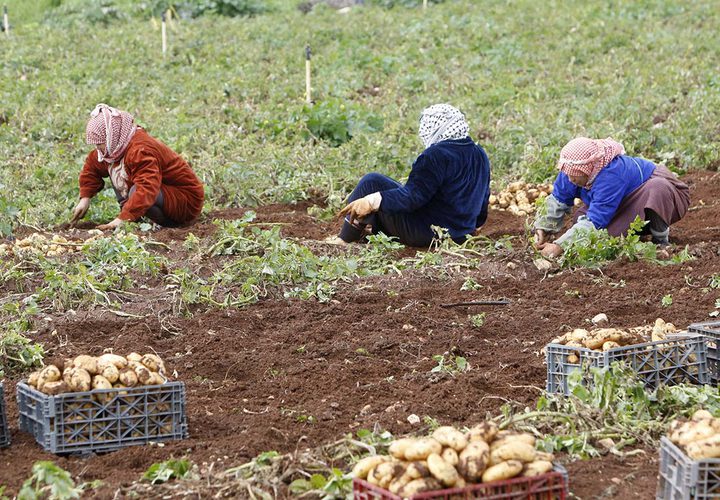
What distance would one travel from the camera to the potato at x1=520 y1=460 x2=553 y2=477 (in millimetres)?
3105

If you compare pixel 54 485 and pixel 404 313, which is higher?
pixel 54 485

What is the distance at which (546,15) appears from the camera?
18.1 metres

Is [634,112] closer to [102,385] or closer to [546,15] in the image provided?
[546,15]

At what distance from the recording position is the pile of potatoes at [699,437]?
324cm

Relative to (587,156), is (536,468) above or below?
below

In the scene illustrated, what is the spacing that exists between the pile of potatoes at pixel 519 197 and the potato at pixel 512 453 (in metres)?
6.15

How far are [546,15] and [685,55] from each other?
12.7ft

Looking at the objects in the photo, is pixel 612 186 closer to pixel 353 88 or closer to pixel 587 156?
pixel 587 156

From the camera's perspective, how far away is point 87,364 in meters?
4.12

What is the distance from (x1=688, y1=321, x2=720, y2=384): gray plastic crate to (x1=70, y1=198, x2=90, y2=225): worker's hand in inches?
218

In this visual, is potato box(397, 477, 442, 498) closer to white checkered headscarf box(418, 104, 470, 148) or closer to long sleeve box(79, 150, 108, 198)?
white checkered headscarf box(418, 104, 470, 148)

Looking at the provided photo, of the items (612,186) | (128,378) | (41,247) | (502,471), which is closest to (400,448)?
(502,471)

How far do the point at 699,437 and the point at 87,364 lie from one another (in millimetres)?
2199

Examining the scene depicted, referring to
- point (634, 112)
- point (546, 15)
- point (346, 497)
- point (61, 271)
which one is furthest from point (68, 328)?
point (546, 15)
